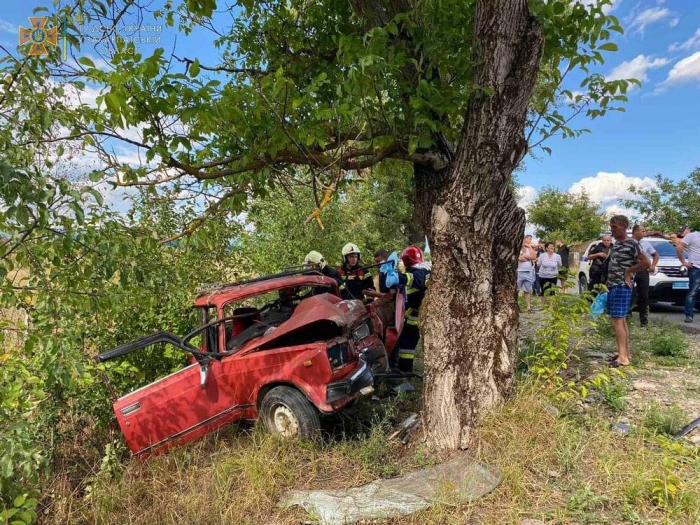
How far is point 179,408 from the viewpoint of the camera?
4.36m

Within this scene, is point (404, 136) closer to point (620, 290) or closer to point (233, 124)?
point (233, 124)

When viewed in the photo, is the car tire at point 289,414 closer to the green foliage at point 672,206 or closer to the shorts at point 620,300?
the shorts at point 620,300

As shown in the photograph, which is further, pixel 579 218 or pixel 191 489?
pixel 579 218

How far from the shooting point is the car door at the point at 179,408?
13.8 ft

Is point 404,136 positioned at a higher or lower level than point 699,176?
lower

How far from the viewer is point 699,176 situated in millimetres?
23922

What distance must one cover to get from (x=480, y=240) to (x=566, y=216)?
Answer: 130 ft

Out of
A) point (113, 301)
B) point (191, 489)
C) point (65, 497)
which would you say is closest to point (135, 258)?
point (113, 301)

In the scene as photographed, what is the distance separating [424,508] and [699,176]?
28.8 m

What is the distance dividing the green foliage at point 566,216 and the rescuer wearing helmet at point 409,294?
1332 inches

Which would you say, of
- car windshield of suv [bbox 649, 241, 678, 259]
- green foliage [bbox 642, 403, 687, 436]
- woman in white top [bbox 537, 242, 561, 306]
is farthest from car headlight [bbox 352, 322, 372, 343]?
car windshield of suv [bbox 649, 241, 678, 259]

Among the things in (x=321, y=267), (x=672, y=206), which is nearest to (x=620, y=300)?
(x=321, y=267)

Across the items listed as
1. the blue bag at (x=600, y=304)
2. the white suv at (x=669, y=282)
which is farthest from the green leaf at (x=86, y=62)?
the white suv at (x=669, y=282)

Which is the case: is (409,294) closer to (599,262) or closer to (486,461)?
(486,461)
